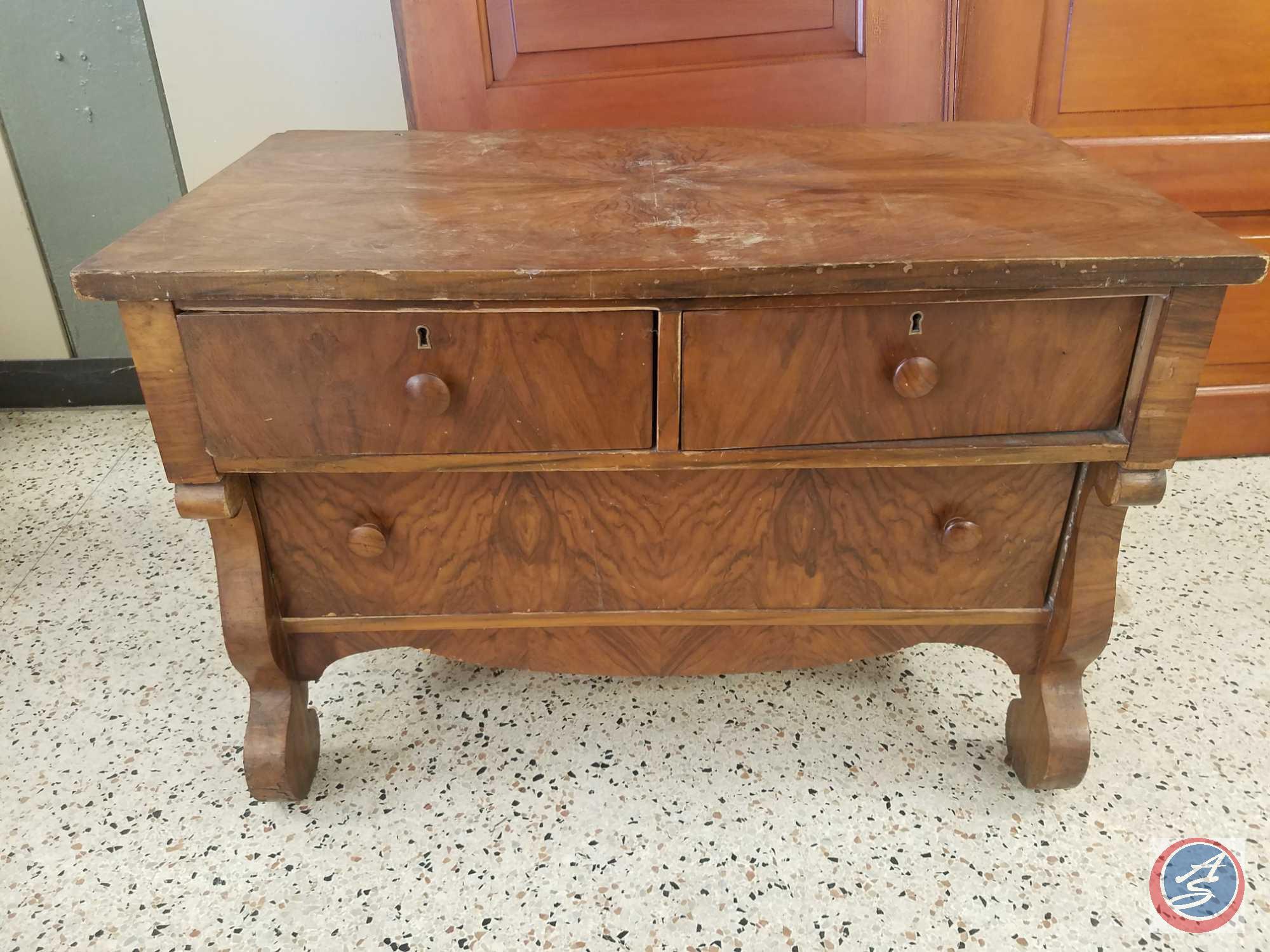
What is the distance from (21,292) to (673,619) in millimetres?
1728

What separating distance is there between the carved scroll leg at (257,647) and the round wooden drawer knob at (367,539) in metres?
0.11

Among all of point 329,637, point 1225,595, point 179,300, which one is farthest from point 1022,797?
point 179,300

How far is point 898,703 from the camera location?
133 centimetres

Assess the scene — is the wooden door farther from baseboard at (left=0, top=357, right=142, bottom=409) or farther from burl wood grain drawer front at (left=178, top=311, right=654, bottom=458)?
baseboard at (left=0, top=357, right=142, bottom=409)

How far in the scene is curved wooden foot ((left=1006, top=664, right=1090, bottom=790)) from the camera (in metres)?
1.11

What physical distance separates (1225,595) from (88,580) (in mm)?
1928

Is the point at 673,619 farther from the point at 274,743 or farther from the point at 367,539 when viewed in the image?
the point at 274,743

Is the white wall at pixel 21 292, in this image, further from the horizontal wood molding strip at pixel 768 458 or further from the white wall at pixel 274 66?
the horizontal wood molding strip at pixel 768 458

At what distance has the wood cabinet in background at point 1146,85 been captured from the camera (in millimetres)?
1534

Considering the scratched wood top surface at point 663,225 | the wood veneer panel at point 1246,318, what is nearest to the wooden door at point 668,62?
the scratched wood top surface at point 663,225

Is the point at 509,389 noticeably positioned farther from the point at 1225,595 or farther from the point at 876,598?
the point at 1225,595

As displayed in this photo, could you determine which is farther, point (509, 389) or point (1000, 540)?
point (1000, 540)

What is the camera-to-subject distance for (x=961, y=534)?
3.29ft

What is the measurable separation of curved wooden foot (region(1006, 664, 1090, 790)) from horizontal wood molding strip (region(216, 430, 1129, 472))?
0.32 meters
